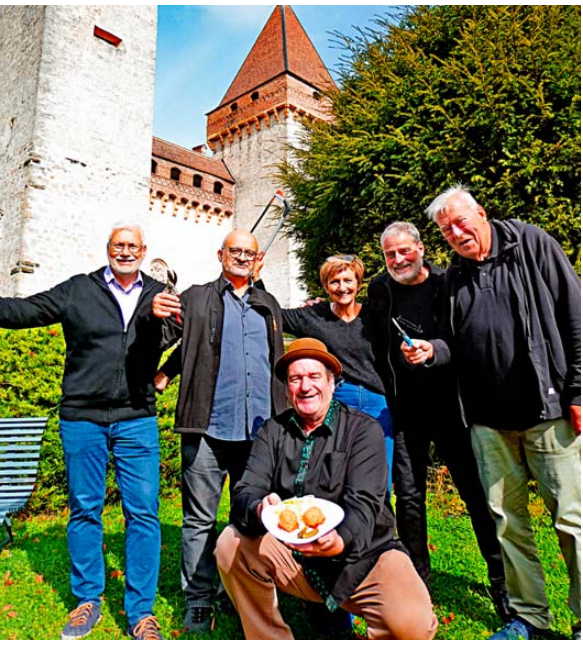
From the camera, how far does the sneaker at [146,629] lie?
270 cm

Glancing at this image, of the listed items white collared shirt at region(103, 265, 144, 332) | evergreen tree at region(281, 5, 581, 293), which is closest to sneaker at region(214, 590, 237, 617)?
white collared shirt at region(103, 265, 144, 332)

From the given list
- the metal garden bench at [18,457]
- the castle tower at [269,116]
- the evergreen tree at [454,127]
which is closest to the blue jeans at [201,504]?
the metal garden bench at [18,457]

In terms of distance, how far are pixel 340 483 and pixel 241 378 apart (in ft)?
2.98

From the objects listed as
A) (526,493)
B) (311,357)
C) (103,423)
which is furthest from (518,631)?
(103,423)

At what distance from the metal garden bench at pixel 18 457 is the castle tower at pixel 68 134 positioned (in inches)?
398

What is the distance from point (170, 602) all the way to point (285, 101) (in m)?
23.5

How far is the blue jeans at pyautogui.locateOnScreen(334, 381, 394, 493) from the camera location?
3107mm

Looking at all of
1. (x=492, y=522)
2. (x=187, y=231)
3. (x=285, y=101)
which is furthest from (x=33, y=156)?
(x=492, y=522)

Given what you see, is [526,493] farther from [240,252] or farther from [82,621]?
[82,621]

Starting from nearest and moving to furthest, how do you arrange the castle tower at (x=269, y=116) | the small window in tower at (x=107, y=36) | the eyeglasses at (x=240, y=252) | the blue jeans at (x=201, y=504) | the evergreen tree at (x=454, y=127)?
the blue jeans at (x=201, y=504) < the eyeglasses at (x=240, y=252) < the evergreen tree at (x=454, y=127) < the small window in tower at (x=107, y=36) < the castle tower at (x=269, y=116)

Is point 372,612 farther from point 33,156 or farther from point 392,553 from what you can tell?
point 33,156

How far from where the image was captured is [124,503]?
288 cm

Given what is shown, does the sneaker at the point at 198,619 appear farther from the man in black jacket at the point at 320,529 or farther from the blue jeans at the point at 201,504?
the man in black jacket at the point at 320,529

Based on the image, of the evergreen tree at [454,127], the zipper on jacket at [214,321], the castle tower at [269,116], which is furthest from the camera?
the castle tower at [269,116]
